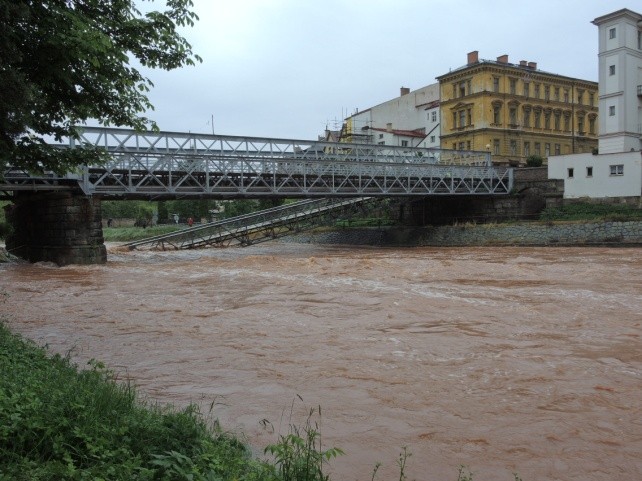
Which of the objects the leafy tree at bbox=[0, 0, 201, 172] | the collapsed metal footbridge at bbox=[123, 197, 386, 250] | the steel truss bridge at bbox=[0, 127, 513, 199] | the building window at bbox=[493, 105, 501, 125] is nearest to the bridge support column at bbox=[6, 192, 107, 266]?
the steel truss bridge at bbox=[0, 127, 513, 199]

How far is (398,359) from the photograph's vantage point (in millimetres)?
9242

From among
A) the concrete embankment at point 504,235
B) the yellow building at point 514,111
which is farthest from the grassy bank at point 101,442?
the yellow building at point 514,111

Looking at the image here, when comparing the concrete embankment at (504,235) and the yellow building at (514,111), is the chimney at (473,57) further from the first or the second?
the concrete embankment at (504,235)

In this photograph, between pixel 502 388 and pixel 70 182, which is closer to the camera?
pixel 502 388

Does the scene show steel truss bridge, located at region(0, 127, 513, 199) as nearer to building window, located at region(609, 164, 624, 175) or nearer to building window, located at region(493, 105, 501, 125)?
building window, located at region(609, 164, 624, 175)

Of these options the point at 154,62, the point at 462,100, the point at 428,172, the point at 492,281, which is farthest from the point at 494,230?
the point at 154,62

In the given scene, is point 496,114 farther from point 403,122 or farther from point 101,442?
point 101,442

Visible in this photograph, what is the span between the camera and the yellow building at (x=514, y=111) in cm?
6272

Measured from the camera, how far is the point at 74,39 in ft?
25.7

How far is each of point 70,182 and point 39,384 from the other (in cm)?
2561

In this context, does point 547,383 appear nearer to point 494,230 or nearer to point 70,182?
point 70,182

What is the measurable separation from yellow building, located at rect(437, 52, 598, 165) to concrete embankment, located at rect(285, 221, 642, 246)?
1683 centimetres

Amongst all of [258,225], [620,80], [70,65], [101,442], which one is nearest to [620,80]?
[620,80]

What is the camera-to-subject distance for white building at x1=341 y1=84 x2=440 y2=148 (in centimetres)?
7525
